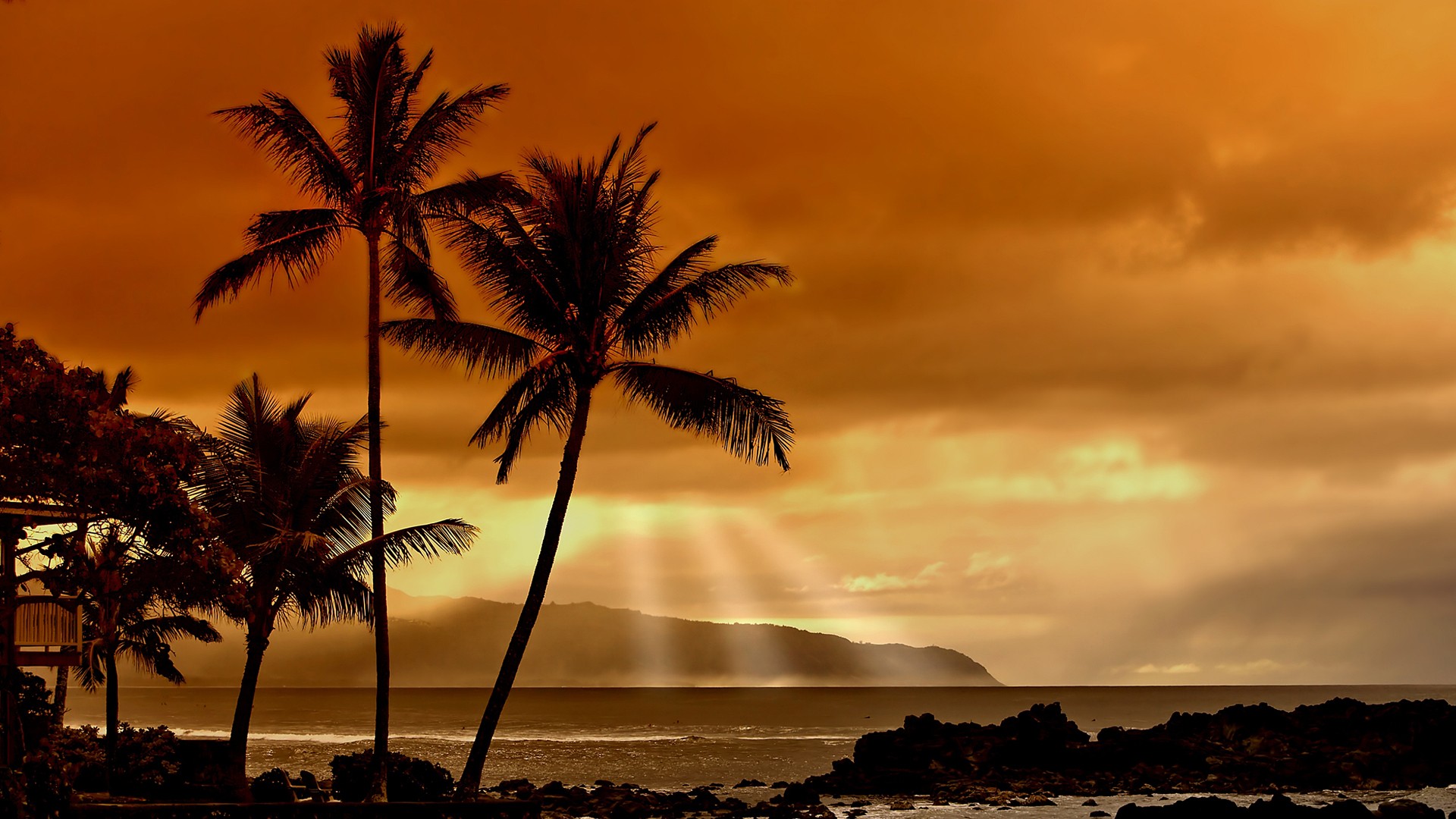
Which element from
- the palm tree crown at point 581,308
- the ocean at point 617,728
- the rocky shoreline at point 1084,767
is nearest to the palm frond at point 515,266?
the palm tree crown at point 581,308

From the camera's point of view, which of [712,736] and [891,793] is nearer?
[891,793]

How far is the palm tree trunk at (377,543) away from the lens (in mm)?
21891

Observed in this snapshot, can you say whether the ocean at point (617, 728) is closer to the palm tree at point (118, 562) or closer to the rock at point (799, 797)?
the rock at point (799, 797)

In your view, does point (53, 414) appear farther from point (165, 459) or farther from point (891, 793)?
point (891, 793)

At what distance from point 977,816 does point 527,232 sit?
1900 centimetres

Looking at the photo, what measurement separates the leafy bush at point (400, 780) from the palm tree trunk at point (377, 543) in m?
7.66

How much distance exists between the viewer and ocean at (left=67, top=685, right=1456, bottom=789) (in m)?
58.3

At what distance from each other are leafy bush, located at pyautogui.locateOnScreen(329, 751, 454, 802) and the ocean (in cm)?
1509

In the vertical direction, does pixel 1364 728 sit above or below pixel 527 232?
below

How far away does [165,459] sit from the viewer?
1764 cm

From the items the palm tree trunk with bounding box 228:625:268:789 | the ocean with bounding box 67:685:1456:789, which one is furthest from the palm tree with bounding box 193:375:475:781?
the ocean with bounding box 67:685:1456:789

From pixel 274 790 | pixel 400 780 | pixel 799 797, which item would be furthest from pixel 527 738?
pixel 274 790

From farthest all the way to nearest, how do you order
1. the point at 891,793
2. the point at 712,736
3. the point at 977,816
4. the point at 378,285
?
the point at 712,736 → the point at 891,793 → the point at 977,816 → the point at 378,285

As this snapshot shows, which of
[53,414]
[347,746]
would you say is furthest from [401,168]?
[347,746]
